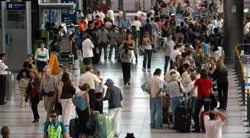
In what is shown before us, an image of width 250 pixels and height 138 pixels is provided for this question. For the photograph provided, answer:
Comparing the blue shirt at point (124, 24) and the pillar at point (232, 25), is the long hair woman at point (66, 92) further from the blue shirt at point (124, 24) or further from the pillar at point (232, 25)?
the blue shirt at point (124, 24)

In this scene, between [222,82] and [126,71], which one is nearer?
[222,82]

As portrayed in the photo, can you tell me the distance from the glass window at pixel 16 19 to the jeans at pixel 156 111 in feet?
48.1

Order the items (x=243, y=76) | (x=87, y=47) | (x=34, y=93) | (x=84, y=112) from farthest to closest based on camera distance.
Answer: (x=87, y=47), (x=243, y=76), (x=34, y=93), (x=84, y=112)

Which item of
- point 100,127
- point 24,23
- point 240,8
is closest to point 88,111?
point 100,127

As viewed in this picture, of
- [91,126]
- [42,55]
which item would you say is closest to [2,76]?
[42,55]

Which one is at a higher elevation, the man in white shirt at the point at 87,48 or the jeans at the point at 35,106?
the man in white shirt at the point at 87,48

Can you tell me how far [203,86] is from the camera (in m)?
27.5

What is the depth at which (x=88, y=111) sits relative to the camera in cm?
2558

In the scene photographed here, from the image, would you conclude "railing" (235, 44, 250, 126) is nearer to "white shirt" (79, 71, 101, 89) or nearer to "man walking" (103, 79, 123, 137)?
"man walking" (103, 79, 123, 137)

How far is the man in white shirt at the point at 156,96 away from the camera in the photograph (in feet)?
89.8

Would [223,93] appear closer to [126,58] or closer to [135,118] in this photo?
[135,118]

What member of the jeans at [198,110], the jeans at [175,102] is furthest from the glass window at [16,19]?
the jeans at [198,110]

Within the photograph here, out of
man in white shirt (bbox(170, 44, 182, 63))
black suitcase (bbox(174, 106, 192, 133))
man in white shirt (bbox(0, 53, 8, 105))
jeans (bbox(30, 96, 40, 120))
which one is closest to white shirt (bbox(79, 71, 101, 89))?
jeans (bbox(30, 96, 40, 120))

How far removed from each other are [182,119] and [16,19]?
15991 mm
